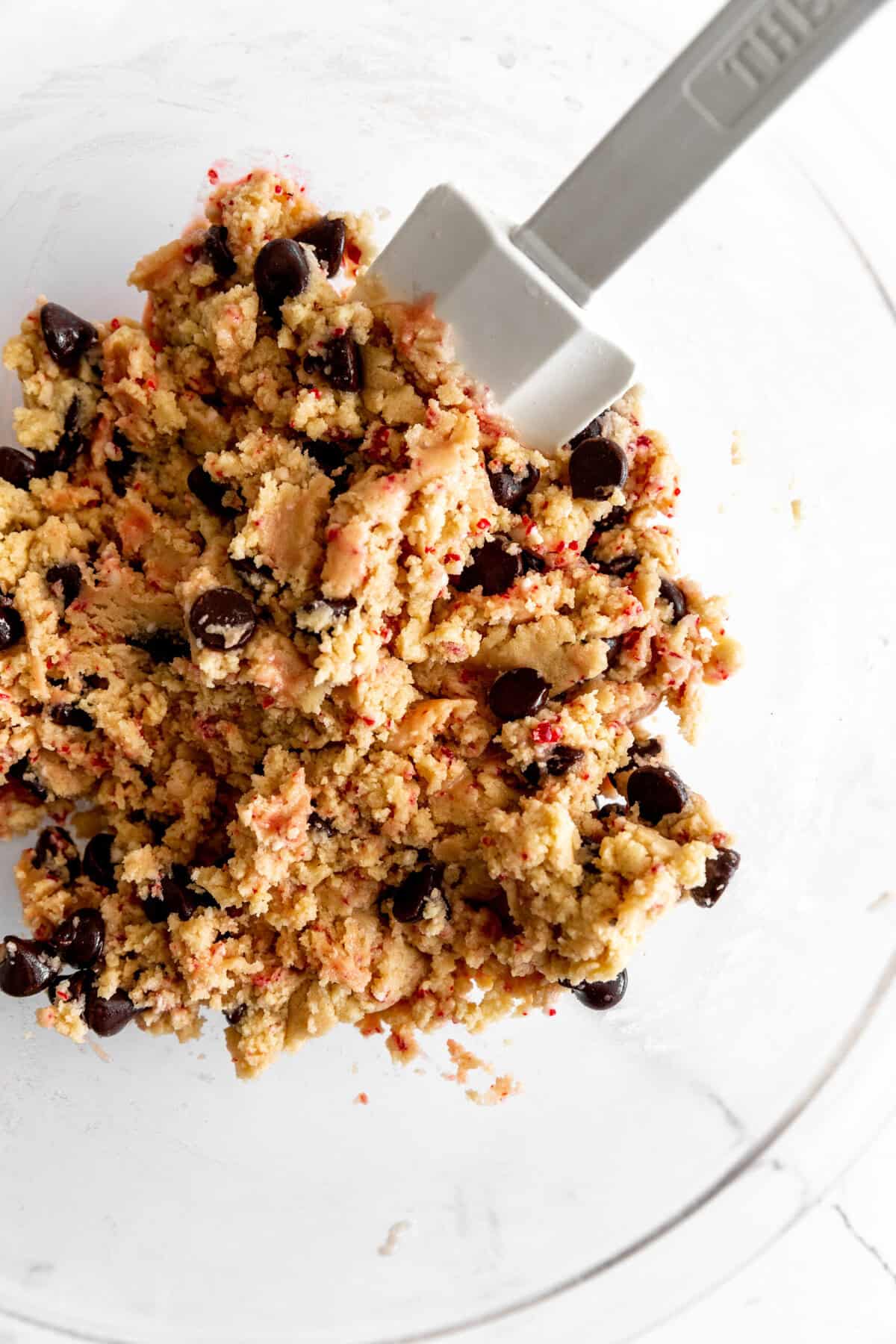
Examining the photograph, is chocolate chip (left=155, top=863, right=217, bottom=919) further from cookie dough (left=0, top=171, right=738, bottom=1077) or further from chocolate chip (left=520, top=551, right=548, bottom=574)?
chocolate chip (left=520, top=551, right=548, bottom=574)

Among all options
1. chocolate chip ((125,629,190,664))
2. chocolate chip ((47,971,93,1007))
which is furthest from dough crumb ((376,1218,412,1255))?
chocolate chip ((125,629,190,664))

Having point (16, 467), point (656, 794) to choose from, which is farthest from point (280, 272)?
point (656, 794)

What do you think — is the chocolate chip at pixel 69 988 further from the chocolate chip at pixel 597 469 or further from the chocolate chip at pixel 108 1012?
the chocolate chip at pixel 597 469

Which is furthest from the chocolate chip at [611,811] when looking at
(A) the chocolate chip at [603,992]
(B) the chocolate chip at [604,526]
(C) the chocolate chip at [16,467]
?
(C) the chocolate chip at [16,467]

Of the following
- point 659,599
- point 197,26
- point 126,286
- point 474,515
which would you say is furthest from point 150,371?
point 659,599

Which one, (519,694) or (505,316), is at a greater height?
(505,316)

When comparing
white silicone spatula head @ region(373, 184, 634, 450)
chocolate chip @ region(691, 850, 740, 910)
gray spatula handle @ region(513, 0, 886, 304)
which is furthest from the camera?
chocolate chip @ region(691, 850, 740, 910)

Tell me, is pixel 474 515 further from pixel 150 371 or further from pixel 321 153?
pixel 321 153

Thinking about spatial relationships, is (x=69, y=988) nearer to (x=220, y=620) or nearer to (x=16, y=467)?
(x=220, y=620)
